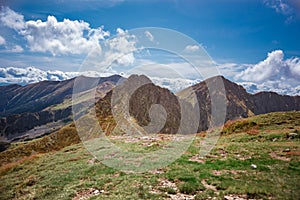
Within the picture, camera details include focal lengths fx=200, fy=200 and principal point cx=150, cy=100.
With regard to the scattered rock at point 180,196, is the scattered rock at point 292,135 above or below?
above

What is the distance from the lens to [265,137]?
87.7 ft

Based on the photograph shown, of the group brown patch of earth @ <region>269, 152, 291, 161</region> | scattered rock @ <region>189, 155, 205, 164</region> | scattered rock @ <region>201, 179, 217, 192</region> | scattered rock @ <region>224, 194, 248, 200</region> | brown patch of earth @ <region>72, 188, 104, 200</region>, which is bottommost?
brown patch of earth @ <region>72, 188, 104, 200</region>

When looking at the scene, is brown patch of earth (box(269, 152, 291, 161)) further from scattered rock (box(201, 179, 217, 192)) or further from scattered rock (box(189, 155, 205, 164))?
scattered rock (box(201, 179, 217, 192))

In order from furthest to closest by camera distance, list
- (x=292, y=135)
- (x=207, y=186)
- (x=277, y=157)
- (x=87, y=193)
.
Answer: (x=292, y=135)
(x=277, y=157)
(x=87, y=193)
(x=207, y=186)

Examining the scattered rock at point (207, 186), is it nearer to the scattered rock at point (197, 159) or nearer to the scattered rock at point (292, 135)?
the scattered rock at point (197, 159)

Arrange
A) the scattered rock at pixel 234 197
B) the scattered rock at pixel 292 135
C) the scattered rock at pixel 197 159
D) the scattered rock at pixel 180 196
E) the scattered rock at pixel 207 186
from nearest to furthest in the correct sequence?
the scattered rock at pixel 234 197 < the scattered rock at pixel 180 196 < the scattered rock at pixel 207 186 < the scattered rock at pixel 197 159 < the scattered rock at pixel 292 135

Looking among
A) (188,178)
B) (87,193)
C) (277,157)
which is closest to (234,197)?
(188,178)

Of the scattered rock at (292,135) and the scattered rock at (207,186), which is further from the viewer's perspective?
the scattered rock at (292,135)

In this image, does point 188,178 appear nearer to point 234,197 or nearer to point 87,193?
point 234,197

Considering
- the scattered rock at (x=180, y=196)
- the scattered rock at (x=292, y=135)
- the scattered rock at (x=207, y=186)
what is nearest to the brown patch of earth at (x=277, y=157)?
the scattered rock at (x=292, y=135)

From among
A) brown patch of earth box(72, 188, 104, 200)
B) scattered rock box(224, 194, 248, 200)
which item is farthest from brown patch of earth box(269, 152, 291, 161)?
brown patch of earth box(72, 188, 104, 200)

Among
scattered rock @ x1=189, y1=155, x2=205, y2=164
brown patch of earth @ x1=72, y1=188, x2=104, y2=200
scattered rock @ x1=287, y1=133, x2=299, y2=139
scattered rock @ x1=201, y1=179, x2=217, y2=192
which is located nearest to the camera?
scattered rock @ x1=201, y1=179, x2=217, y2=192

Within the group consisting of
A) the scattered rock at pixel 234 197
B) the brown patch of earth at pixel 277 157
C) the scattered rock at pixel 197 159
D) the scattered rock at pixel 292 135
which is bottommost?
the scattered rock at pixel 197 159

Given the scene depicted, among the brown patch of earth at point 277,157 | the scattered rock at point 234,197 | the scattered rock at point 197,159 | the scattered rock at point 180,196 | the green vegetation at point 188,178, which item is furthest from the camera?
the scattered rock at point 197,159
